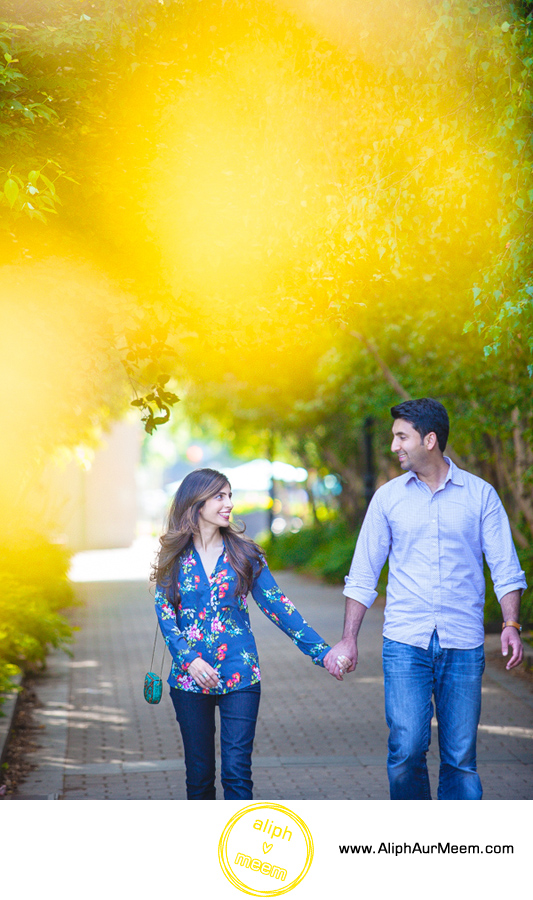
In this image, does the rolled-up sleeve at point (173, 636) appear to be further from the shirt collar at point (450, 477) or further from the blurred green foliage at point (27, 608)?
the blurred green foliage at point (27, 608)

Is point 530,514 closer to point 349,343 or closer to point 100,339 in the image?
point 349,343

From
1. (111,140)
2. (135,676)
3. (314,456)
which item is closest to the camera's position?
(111,140)

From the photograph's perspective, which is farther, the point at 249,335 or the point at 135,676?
the point at 135,676

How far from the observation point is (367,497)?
18391mm

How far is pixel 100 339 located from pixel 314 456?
65.0ft

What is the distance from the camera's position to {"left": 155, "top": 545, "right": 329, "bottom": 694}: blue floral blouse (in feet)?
14.7

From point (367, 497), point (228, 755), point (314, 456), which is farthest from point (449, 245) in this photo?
point (314, 456)

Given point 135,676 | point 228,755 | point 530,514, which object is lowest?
point 135,676

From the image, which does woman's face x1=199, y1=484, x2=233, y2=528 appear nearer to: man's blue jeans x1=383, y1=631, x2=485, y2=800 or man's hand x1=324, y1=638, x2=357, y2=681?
man's hand x1=324, y1=638, x2=357, y2=681
